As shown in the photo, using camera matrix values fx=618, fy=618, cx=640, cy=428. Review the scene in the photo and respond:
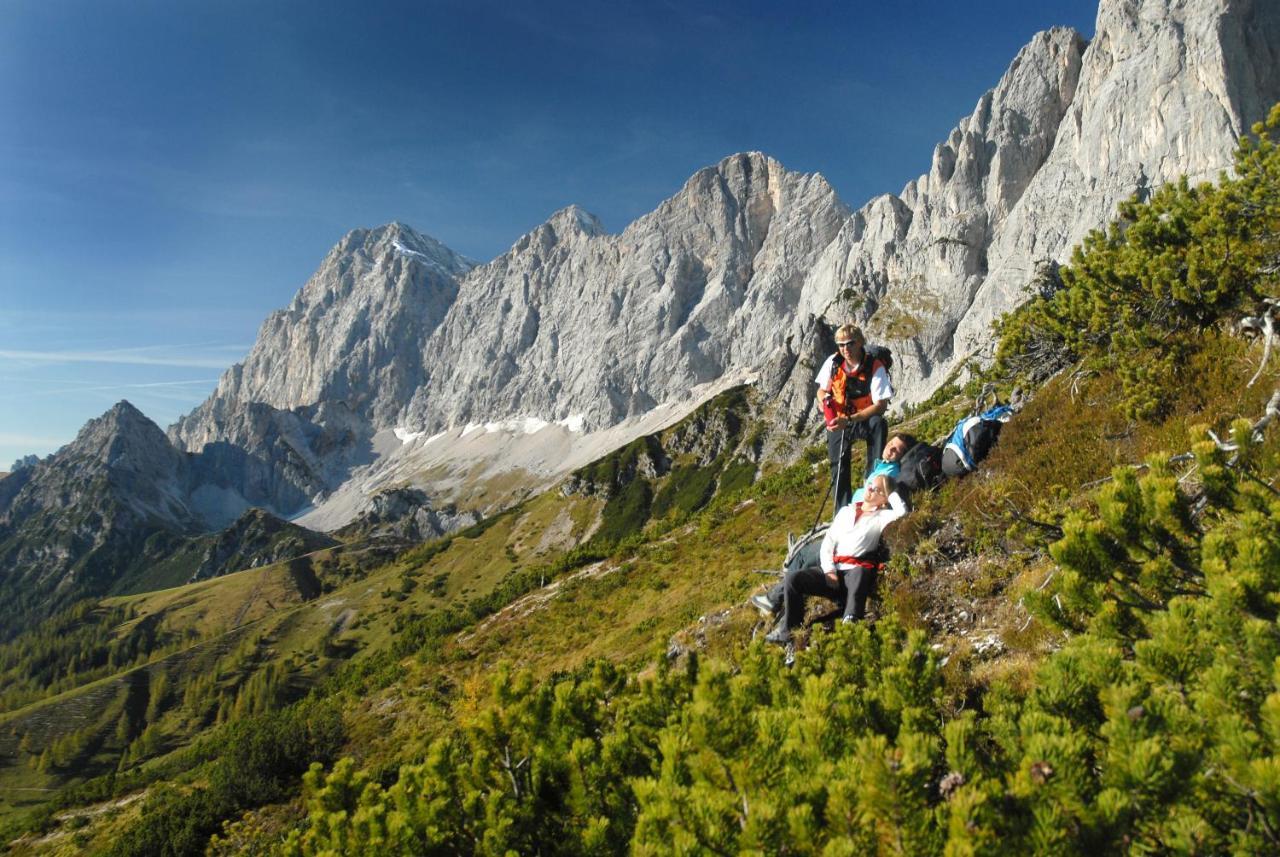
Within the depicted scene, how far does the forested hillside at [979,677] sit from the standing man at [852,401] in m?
1.77

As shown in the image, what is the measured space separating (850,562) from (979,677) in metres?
2.49

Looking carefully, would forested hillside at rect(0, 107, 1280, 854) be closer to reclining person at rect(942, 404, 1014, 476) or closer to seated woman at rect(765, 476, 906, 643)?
reclining person at rect(942, 404, 1014, 476)

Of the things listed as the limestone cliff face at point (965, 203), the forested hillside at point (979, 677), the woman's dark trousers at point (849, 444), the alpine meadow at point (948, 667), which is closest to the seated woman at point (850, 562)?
the alpine meadow at point (948, 667)

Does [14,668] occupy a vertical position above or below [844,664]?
below

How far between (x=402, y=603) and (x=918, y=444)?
124 m

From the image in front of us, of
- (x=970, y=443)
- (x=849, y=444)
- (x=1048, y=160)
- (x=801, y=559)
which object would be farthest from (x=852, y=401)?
(x=1048, y=160)

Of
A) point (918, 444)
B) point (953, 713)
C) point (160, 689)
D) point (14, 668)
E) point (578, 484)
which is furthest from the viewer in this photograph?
point (578, 484)

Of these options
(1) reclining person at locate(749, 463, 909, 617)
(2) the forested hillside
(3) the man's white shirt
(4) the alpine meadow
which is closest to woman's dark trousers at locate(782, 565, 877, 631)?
(4) the alpine meadow

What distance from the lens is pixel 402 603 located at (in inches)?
4791

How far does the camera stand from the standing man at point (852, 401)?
41.4ft

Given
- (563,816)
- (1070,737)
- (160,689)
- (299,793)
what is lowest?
(160,689)

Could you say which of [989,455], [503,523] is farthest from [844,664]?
[503,523]

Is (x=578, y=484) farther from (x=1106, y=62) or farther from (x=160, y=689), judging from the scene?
(x=1106, y=62)

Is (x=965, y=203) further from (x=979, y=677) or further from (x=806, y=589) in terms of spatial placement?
(x=979, y=677)
